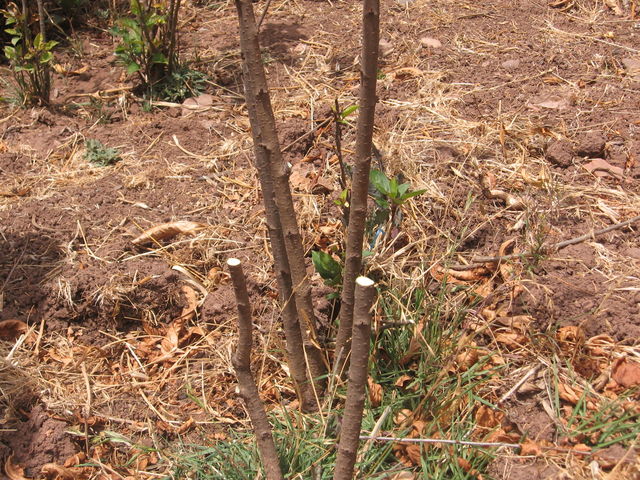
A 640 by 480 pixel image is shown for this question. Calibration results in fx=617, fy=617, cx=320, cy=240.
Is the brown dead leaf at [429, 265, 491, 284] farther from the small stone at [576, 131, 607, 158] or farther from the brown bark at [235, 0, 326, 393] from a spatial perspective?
the small stone at [576, 131, 607, 158]

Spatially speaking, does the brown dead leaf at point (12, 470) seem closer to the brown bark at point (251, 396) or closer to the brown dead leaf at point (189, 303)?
the brown dead leaf at point (189, 303)

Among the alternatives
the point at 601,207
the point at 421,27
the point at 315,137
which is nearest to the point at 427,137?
the point at 315,137

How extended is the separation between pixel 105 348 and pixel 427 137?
1825mm

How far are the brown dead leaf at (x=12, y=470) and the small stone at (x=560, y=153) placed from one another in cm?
265

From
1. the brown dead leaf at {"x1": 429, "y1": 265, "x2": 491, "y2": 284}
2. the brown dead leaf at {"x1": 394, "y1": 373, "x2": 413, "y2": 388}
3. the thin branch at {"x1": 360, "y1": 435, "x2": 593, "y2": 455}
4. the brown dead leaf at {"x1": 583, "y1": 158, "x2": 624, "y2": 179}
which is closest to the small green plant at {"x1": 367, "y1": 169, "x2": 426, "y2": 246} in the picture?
the brown dead leaf at {"x1": 429, "y1": 265, "x2": 491, "y2": 284}

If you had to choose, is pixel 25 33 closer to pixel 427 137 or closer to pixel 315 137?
pixel 315 137

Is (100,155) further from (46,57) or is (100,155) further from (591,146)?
(591,146)

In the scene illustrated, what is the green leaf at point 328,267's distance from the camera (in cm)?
229

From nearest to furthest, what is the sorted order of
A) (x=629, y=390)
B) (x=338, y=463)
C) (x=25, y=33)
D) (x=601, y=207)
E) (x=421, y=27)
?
1. (x=338, y=463)
2. (x=629, y=390)
3. (x=601, y=207)
4. (x=25, y=33)
5. (x=421, y=27)

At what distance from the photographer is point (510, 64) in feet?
12.2

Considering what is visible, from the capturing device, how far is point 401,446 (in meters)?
2.06

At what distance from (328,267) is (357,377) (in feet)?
2.49

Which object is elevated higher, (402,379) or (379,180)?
(379,180)

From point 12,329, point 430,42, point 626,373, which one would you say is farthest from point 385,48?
point 12,329
